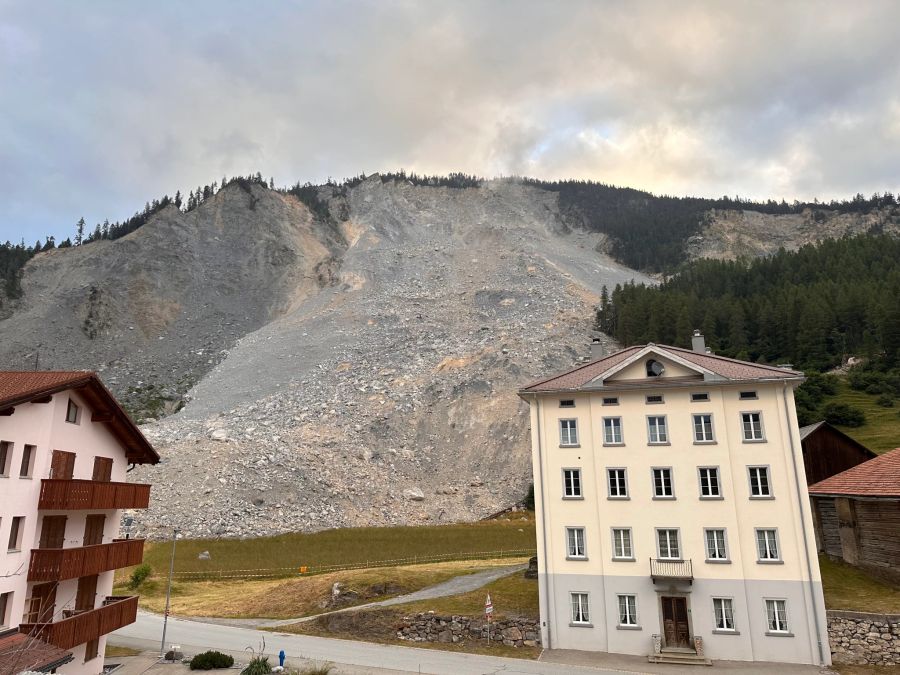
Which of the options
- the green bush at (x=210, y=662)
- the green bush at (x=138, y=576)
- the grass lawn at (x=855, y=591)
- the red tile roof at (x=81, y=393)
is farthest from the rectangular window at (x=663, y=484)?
the green bush at (x=138, y=576)

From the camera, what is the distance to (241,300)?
145 m

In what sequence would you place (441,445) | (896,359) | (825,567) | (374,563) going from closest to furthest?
(825,567)
(374,563)
(441,445)
(896,359)

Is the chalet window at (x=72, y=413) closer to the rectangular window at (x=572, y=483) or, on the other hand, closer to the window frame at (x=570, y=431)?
the window frame at (x=570, y=431)

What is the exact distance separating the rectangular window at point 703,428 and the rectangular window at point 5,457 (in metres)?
28.6

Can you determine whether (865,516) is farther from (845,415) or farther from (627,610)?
(845,415)

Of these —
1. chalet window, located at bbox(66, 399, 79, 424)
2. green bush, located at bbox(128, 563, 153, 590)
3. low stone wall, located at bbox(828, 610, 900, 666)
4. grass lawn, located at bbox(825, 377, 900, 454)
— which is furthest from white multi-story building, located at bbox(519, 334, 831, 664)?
grass lawn, located at bbox(825, 377, 900, 454)

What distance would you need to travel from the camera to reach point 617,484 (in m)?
30.7

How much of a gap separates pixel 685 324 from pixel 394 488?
202 ft

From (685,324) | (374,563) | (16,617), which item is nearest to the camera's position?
(16,617)

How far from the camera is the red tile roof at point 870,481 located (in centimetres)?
3125

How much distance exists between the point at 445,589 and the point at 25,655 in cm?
2476

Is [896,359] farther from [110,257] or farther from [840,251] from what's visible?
[110,257]

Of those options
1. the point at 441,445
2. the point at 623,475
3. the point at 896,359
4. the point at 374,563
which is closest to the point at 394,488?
the point at 441,445

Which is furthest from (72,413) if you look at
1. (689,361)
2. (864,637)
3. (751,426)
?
(864,637)
